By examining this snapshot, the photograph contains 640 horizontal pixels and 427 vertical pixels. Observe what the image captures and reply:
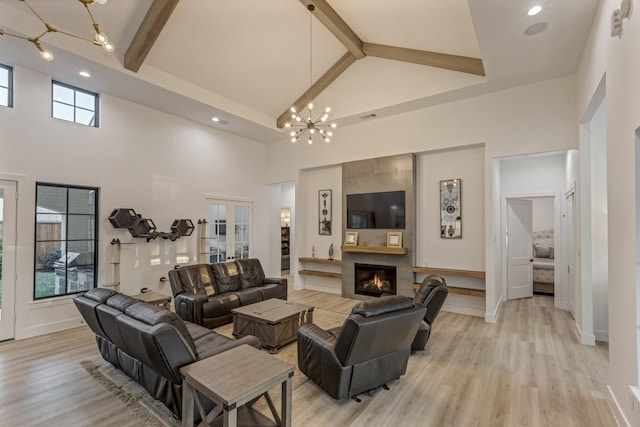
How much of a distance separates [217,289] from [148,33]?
4159 millimetres

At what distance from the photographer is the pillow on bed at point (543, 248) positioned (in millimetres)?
7930

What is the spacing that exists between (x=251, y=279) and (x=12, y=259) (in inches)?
138

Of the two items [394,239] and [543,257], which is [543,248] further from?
[394,239]

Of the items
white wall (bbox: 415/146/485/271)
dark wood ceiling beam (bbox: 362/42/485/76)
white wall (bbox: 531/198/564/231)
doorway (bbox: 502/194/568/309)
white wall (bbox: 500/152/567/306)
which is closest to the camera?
dark wood ceiling beam (bbox: 362/42/485/76)

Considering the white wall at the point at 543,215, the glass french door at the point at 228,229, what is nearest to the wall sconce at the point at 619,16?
the glass french door at the point at 228,229

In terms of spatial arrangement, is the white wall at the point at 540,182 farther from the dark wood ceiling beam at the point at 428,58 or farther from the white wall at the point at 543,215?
the white wall at the point at 543,215

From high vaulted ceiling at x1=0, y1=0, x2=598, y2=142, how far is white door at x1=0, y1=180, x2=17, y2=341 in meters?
1.96

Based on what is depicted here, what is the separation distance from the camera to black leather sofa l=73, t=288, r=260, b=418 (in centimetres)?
219

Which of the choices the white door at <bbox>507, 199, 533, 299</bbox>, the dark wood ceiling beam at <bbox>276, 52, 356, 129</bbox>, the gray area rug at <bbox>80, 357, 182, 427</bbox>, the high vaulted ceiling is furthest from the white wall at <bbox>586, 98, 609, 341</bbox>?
the gray area rug at <bbox>80, 357, 182, 427</bbox>

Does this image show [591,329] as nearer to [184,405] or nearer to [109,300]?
[184,405]

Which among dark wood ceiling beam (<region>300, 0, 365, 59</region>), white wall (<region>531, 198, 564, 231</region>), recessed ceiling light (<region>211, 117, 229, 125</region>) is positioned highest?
dark wood ceiling beam (<region>300, 0, 365, 59</region>)

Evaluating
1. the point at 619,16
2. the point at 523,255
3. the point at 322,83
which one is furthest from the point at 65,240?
the point at 523,255

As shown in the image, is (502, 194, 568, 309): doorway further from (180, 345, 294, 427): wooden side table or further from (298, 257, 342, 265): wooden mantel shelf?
(180, 345, 294, 427): wooden side table

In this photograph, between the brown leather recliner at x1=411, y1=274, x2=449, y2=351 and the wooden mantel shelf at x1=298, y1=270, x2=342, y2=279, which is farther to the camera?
the wooden mantel shelf at x1=298, y1=270, x2=342, y2=279
